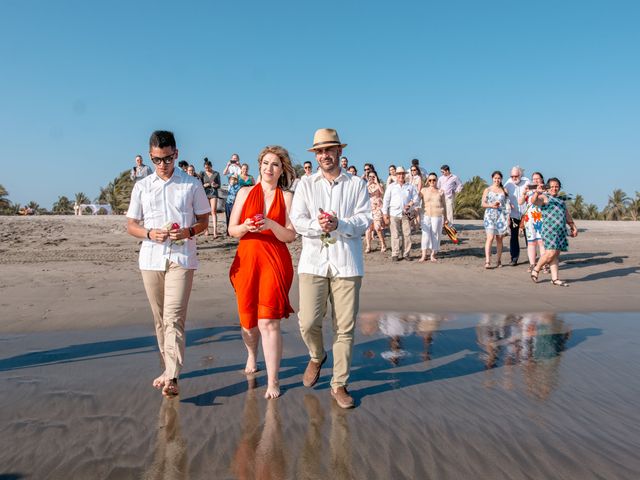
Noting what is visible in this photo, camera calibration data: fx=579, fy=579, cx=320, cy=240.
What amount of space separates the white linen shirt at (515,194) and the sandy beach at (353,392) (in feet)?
9.81

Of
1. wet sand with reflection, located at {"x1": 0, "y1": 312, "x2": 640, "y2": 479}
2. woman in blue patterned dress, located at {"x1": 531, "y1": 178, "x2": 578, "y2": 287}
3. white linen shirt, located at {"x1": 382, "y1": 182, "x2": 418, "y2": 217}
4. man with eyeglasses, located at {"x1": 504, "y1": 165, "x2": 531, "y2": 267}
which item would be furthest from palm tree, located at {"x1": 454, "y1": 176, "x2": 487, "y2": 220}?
wet sand with reflection, located at {"x1": 0, "y1": 312, "x2": 640, "y2": 479}

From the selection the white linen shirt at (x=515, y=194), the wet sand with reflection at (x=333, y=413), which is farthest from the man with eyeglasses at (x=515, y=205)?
the wet sand with reflection at (x=333, y=413)

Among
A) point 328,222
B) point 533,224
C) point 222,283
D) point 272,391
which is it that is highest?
point 328,222

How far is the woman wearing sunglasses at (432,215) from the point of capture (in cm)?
1287

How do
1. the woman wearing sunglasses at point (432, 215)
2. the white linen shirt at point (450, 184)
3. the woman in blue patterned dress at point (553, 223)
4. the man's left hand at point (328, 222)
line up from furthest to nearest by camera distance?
the white linen shirt at point (450, 184) → the woman wearing sunglasses at point (432, 215) → the woman in blue patterned dress at point (553, 223) → the man's left hand at point (328, 222)

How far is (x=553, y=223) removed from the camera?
9.98m

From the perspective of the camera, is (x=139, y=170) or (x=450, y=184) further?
(x=450, y=184)

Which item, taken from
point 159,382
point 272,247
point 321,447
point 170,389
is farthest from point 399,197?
point 321,447

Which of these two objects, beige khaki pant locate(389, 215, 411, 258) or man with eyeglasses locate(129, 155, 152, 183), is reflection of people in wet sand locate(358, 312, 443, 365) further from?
man with eyeglasses locate(129, 155, 152, 183)

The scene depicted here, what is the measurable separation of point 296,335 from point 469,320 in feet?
7.92

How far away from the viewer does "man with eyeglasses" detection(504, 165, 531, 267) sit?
39.9ft

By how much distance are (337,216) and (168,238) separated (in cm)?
134

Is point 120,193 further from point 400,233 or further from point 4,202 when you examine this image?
point 400,233

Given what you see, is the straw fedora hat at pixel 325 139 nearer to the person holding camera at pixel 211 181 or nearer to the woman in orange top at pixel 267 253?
the woman in orange top at pixel 267 253
